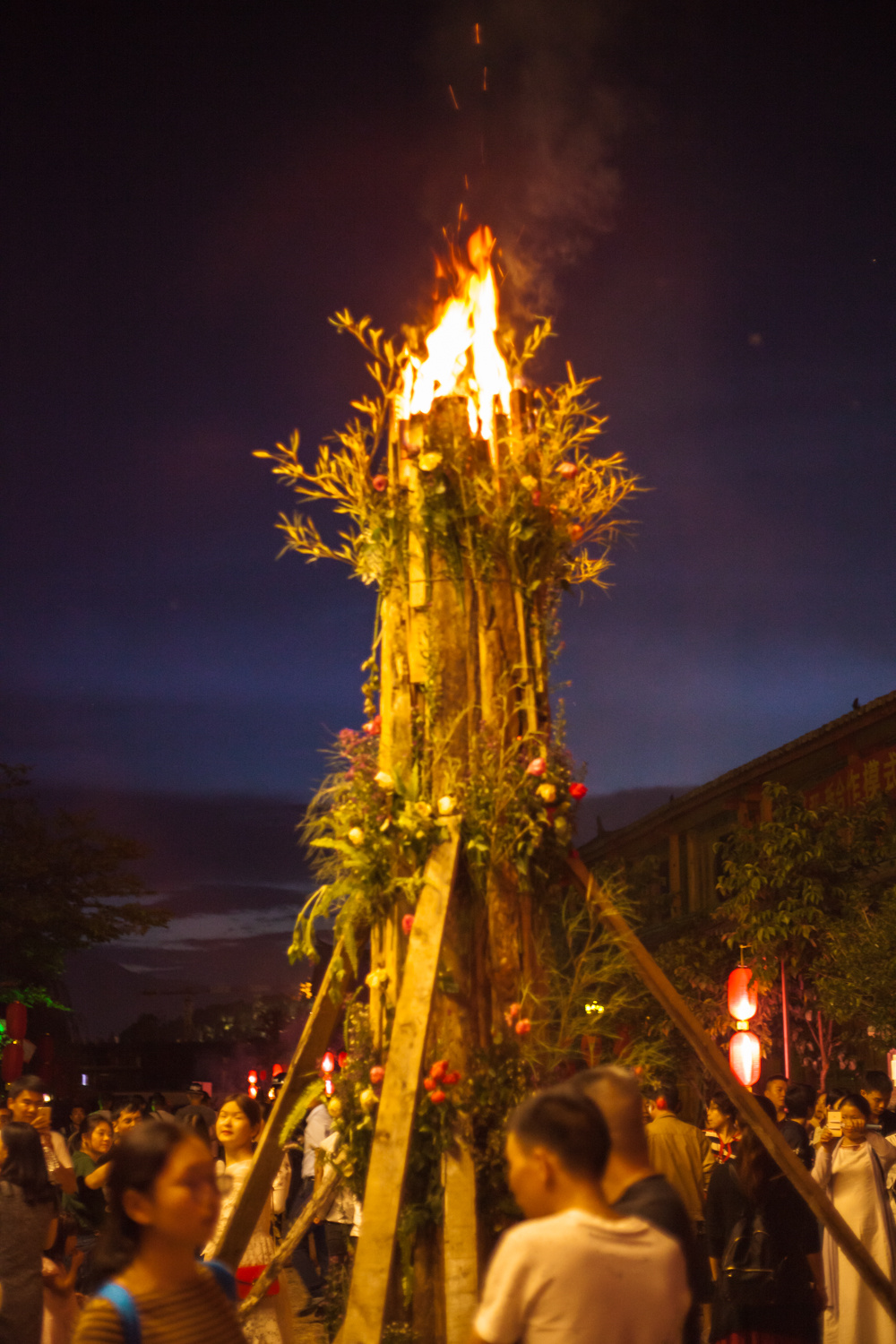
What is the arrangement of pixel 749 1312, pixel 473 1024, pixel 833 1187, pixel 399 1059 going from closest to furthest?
pixel 399 1059, pixel 473 1024, pixel 749 1312, pixel 833 1187

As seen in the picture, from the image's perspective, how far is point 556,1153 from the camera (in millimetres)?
2553

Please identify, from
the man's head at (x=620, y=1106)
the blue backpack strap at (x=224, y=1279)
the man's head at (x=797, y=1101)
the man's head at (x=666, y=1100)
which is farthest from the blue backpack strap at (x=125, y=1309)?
the man's head at (x=797, y=1101)

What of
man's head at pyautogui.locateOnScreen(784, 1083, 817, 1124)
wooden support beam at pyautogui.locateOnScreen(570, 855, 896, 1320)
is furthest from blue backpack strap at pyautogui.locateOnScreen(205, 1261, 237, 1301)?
man's head at pyautogui.locateOnScreen(784, 1083, 817, 1124)

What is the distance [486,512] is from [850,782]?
67.7 feet

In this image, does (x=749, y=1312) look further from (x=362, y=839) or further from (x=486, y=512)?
(x=486, y=512)

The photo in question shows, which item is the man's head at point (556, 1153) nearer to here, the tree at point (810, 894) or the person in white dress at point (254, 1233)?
the person in white dress at point (254, 1233)

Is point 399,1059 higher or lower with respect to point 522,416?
lower

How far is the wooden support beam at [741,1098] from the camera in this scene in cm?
507

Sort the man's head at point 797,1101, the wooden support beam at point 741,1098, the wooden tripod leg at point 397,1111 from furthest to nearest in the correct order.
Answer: the man's head at point 797,1101
the wooden support beam at point 741,1098
the wooden tripod leg at point 397,1111

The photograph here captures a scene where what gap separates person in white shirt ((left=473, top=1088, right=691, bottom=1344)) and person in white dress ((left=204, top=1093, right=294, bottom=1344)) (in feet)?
9.56

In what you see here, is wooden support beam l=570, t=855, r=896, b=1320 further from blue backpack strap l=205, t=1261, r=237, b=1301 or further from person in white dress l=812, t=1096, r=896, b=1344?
blue backpack strap l=205, t=1261, r=237, b=1301

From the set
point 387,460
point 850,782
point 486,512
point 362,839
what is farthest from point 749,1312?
point 850,782

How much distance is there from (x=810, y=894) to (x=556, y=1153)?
1828 cm

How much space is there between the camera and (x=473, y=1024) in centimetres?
509
